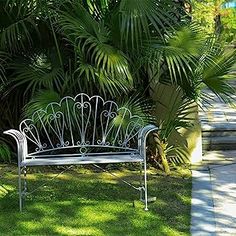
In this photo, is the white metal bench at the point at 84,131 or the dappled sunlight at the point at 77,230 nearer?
the dappled sunlight at the point at 77,230

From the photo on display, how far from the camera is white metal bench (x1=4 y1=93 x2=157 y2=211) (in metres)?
4.82

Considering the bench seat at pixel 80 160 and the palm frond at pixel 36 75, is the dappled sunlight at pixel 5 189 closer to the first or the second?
the bench seat at pixel 80 160

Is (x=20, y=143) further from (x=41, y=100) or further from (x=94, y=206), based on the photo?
(x=41, y=100)

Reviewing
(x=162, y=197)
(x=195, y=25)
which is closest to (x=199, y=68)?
(x=195, y=25)

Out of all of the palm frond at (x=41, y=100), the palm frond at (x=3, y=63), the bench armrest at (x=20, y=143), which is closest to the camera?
the bench armrest at (x=20, y=143)

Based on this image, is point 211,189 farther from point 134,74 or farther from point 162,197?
point 134,74

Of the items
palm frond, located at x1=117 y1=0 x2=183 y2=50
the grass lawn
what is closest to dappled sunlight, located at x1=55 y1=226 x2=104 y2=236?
the grass lawn

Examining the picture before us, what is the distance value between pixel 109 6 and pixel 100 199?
2.32 metres

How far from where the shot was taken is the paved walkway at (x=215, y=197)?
14.1ft

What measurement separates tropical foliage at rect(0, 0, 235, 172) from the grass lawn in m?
0.83

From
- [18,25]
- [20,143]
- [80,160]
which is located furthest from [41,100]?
[80,160]

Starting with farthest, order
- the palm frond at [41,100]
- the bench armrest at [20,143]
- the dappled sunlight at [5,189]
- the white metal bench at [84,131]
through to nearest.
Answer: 1. the palm frond at [41,100]
2. the dappled sunlight at [5,189]
3. the white metal bench at [84,131]
4. the bench armrest at [20,143]

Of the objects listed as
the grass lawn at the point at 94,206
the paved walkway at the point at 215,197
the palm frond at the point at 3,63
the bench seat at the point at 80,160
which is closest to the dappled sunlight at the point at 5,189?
the grass lawn at the point at 94,206

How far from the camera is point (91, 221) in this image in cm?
443
